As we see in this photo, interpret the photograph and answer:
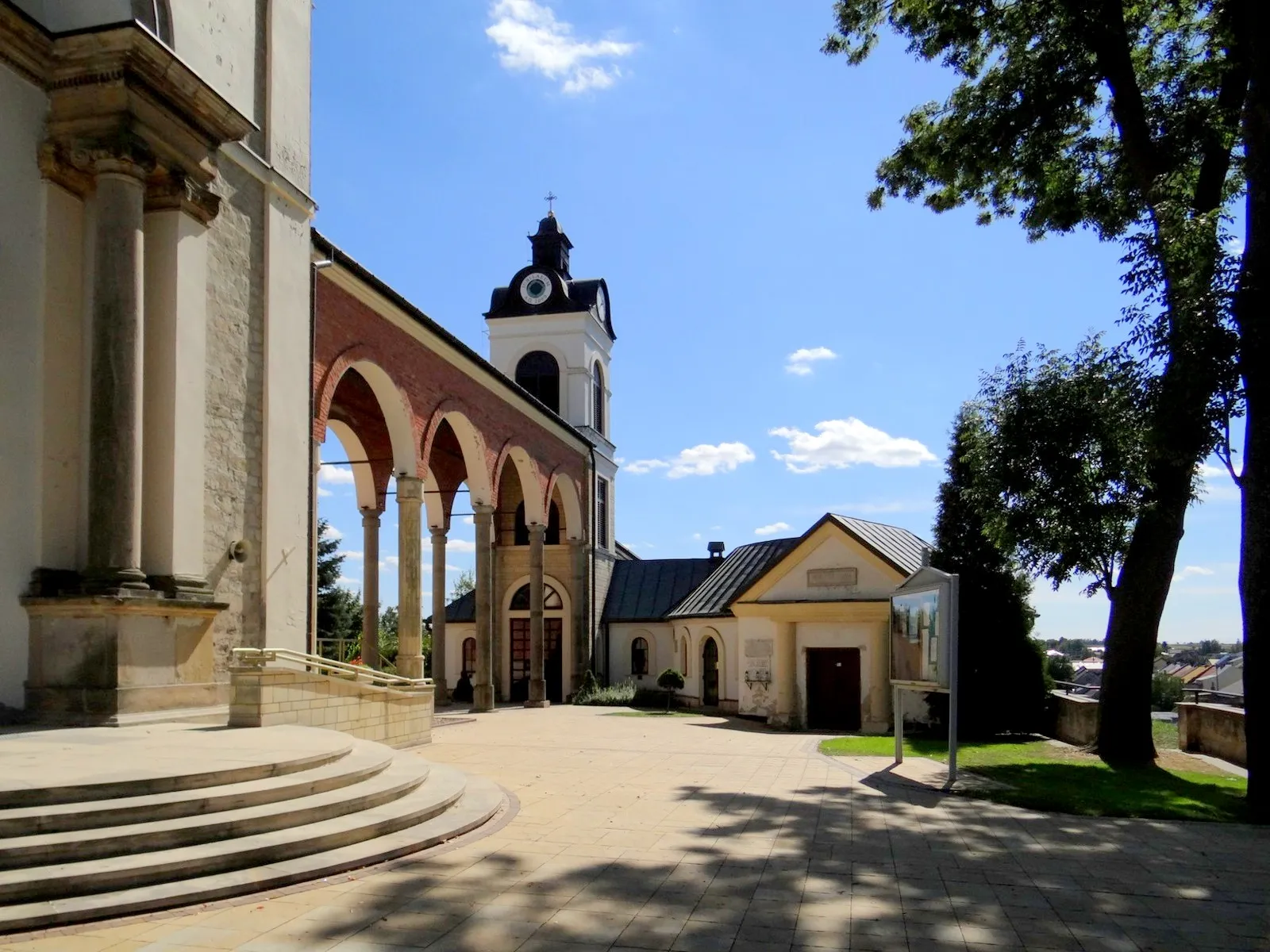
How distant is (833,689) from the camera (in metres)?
25.3

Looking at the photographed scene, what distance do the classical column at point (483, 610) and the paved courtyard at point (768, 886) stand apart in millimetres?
15187

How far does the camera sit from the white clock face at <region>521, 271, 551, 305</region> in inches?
1495

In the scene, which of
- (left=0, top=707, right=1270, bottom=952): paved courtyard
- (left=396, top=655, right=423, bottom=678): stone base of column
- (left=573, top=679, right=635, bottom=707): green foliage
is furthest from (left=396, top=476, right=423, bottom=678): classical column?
(left=573, top=679, right=635, bottom=707): green foliage

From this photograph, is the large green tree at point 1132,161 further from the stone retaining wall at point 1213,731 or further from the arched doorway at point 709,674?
the arched doorway at point 709,674

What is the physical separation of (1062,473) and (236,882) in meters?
12.4

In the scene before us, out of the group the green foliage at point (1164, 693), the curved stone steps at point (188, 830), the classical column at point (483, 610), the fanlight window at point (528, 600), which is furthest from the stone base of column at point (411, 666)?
the green foliage at point (1164, 693)

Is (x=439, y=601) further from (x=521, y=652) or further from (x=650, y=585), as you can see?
(x=650, y=585)

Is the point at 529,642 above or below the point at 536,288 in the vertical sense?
below

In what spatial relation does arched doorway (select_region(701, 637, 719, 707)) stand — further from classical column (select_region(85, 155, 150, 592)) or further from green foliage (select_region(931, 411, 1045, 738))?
classical column (select_region(85, 155, 150, 592))

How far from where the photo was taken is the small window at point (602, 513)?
1474 inches

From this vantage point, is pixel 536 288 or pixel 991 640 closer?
pixel 991 640

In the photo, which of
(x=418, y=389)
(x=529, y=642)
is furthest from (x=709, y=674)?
(x=418, y=389)

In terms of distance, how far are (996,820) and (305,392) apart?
37.3 ft

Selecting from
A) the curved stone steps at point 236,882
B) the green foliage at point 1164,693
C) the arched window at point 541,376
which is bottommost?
the green foliage at point 1164,693
